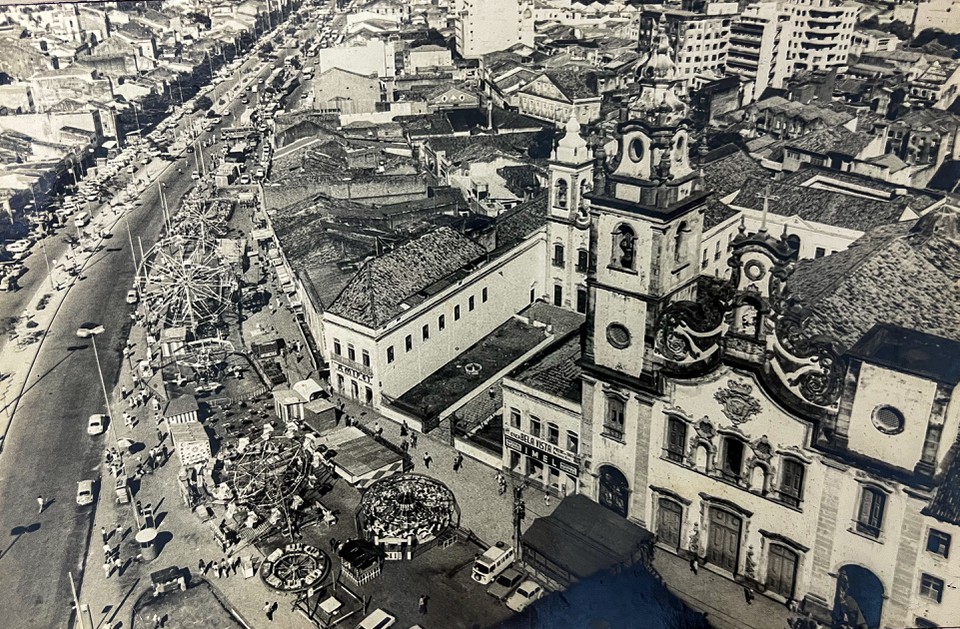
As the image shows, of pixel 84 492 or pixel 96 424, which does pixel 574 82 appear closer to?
pixel 96 424

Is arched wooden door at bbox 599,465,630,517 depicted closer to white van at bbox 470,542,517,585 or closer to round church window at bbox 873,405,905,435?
white van at bbox 470,542,517,585

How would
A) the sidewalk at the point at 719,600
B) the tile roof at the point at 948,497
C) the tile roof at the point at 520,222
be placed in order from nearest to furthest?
the tile roof at the point at 948,497
the sidewalk at the point at 719,600
the tile roof at the point at 520,222

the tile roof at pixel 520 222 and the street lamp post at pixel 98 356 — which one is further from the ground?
the tile roof at pixel 520 222

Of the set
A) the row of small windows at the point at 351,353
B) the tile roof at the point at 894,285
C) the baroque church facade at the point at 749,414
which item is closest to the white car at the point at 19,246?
the row of small windows at the point at 351,353

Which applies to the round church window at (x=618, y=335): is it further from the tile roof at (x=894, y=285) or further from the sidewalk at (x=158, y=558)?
the sidewalk at (x=158, y=558)

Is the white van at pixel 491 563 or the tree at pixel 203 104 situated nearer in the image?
the white van at pixel 491 563

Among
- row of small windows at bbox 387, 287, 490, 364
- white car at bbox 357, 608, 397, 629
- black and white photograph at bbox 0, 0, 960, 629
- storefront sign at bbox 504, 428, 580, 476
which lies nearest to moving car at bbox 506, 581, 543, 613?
black and white photograph at bbox 0, 0, 960, 629
